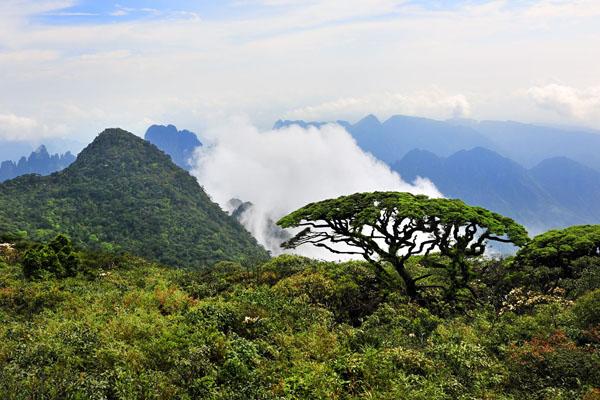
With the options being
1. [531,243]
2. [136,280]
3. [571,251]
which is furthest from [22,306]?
[571,251]

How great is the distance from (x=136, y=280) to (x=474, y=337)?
61.5 ft

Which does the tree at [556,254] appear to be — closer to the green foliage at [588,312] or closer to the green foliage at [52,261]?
the green foliage at [588,312]

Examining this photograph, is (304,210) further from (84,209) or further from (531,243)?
(84,209)

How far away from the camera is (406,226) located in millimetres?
19781

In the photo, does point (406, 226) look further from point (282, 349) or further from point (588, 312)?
point (282, 349)

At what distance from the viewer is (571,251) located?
19.5 m

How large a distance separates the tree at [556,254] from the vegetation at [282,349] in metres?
2.48

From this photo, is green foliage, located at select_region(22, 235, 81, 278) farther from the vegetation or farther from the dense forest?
the vegetation

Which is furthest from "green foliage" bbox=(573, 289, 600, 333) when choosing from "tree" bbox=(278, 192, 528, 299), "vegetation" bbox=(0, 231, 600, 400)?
"tree" bbox=(278, 192, 528, 299)

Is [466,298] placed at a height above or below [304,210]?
below

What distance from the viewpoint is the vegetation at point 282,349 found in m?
9.08

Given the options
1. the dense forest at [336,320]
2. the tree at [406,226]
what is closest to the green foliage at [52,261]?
the dense forest at [336,320]

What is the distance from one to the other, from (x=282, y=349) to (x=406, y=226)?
10362 millimetres

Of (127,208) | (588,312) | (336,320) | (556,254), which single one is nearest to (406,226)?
(336,320)
